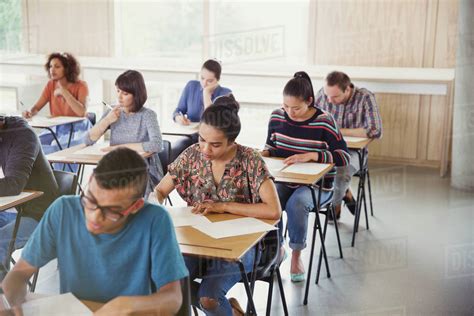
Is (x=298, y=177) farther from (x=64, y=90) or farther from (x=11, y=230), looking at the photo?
(x=64, y=90)

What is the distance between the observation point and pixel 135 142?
4.48 meters

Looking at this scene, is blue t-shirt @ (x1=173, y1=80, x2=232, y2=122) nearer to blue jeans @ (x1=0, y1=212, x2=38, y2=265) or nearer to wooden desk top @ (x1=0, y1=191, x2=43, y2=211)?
blue jeans @ (x1=0, y1=212, x2=38, y2=265)

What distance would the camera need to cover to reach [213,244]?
252 cm

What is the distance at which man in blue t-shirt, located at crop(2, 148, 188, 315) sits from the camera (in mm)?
1899

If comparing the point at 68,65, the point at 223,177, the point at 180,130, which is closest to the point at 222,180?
the point at 223,177

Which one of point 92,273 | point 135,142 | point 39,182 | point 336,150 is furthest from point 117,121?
point 92,273

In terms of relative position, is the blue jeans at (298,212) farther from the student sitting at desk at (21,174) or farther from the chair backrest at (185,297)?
the chair backrest at (185,297)

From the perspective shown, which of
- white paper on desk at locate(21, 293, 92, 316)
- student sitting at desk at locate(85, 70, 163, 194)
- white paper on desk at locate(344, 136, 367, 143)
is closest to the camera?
white paper on desk at locate(21, 293, 92, 316)

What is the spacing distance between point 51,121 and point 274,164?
241 centimetres

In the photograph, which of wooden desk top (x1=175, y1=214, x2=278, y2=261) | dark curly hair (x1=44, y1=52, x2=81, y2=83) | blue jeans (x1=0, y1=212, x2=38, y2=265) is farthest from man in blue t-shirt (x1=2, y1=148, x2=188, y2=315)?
dark curly hair (x1=44, y1=52, x2=81, y2=83)

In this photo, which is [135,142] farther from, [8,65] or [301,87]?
[8,65]

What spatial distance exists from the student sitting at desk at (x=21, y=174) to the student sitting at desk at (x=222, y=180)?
2.23 ft

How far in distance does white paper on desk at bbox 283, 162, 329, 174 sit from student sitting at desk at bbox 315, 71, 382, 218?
105cm

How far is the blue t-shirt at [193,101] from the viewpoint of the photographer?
587 centimetres
